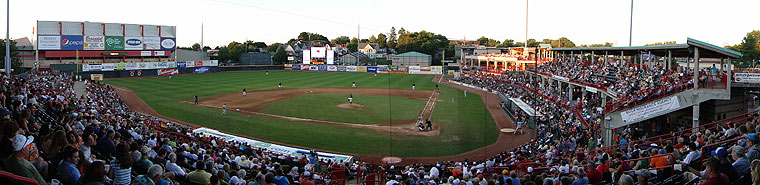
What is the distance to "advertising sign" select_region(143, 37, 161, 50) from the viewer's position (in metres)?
83.2

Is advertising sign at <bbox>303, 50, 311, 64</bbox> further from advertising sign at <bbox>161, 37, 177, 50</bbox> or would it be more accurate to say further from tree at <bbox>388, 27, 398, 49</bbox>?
tree at <bbox>388, 27, 398, 49</bbox>

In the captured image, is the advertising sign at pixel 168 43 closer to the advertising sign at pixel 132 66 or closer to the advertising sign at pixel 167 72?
the advertising sign at pixel 167 72

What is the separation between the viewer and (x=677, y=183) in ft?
26.8

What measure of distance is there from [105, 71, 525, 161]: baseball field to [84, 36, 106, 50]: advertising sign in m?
33.5

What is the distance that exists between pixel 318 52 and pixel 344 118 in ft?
197

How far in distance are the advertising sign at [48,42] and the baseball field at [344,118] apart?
3249 cm

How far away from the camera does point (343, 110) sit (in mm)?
35500

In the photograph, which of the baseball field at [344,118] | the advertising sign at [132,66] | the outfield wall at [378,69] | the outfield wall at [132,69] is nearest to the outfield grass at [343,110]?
the baseball field at [344,118]

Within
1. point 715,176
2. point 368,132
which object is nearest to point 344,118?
point 368,132

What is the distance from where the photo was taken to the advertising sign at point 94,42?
247 feet

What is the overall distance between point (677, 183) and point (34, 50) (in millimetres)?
88848

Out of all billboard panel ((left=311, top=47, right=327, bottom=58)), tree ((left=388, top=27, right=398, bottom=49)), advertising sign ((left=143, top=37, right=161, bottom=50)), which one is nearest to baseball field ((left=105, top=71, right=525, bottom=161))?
advertising sign ((left=143, top=37, right=161, bottom=50))

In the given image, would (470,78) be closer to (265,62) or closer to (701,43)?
(701,43)

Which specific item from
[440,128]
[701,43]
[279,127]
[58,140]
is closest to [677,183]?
[58,140]
